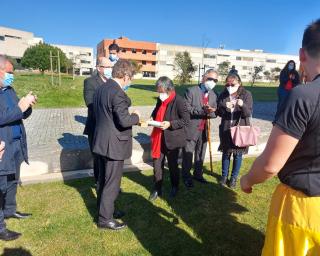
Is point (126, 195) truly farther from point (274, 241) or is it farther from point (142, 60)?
point (142, 60)

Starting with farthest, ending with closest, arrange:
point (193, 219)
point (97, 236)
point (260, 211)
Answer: point (260, 211), point (193, 219), point (97, 236)

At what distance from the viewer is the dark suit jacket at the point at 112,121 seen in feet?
11.8

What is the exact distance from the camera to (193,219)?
4293 millimetres

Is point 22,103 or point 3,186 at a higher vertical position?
point 22,103

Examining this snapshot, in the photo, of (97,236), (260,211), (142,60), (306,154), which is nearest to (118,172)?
(97,236)

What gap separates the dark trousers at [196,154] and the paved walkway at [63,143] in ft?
4.12

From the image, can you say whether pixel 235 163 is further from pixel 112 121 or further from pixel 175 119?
pixel 112 121

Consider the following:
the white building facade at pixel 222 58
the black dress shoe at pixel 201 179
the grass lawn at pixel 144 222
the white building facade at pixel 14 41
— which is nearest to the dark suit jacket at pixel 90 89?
the grass lawn at pixel 144 222

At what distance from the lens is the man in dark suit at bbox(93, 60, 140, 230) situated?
3605mm

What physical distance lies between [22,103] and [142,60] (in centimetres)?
8765

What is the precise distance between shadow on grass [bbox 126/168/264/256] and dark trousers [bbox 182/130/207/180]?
1.22ft

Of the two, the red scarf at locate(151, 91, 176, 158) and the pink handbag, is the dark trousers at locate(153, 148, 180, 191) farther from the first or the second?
the pink handbag

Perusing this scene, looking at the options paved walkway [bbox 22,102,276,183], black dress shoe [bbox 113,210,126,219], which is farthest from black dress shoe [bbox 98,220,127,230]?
paved walkway [bbox 22,102,276,183]

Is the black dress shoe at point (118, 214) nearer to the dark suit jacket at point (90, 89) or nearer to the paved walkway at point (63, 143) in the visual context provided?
the dark suit jacket at point (90, 89)
